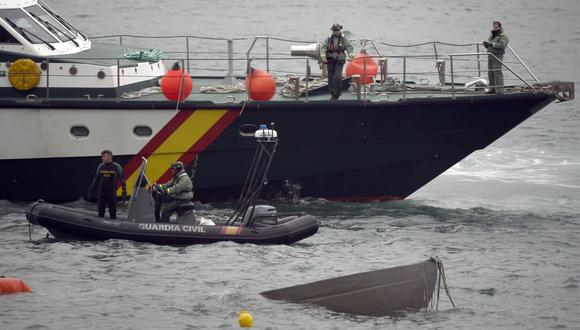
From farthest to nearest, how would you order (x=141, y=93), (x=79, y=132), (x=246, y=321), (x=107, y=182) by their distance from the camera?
(x=141, y=93), (x=79, y=132), (x=107, y=182), (x=246, y=321)

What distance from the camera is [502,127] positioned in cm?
2261

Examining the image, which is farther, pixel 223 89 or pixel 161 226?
pixel 223 89

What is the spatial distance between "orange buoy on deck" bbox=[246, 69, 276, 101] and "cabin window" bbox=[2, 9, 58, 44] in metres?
3.85

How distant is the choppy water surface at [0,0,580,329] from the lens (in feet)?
55.6

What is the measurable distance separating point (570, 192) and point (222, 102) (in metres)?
7.98

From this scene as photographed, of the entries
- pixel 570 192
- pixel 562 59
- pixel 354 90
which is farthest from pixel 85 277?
pixel 562 59

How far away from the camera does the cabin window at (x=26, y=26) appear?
2225 centimetres

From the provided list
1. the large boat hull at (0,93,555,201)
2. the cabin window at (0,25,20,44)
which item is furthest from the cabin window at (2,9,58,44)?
the large boat hull at (0,93,555,201)

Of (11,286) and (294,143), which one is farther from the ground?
(294,143)

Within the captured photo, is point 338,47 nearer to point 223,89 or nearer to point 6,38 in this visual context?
point 223,89

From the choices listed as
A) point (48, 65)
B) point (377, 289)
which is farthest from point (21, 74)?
point (377, 289)

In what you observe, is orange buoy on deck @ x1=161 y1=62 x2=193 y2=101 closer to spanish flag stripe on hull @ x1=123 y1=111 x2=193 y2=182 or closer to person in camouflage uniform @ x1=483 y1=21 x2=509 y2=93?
spanish flag stripe on hull @ x1=123 y1=111 x2=193 y2=182

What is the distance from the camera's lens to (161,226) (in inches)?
767

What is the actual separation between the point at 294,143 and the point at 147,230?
3787 millimetres
